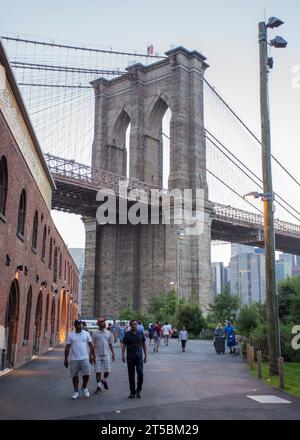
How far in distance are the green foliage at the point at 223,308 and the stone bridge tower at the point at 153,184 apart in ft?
6.99

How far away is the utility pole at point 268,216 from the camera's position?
43.8 feet

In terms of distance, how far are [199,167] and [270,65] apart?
42.4 meters

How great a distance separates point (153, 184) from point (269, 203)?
151ft

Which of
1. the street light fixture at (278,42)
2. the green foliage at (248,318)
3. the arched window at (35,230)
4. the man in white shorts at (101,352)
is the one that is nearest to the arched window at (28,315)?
the arched window at (35,230)

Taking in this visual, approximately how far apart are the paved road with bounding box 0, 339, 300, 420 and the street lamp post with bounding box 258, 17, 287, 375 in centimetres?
123

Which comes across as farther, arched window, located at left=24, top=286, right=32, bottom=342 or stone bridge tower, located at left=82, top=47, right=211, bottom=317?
stone bridge tower, located at left=82, top=47, right=211, bottom=317

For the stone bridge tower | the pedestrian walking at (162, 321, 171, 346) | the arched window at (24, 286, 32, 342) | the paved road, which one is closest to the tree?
the pedestrian walking at (162, 321, 171, 346)

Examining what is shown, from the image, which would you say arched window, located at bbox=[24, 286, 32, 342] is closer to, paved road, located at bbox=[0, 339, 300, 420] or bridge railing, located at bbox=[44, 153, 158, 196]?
paved road, located at bbox=[0, 339, 300, 420]

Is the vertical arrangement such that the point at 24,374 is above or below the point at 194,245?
below

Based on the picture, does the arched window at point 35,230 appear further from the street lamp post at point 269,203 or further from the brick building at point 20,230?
the street lamp post at point 269,203

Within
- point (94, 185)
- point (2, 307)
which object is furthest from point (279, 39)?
point (94, 185)

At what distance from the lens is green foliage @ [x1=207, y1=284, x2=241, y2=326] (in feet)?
165

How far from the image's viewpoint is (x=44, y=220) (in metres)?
21.4

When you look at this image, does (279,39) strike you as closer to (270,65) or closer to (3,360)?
(270,65)
